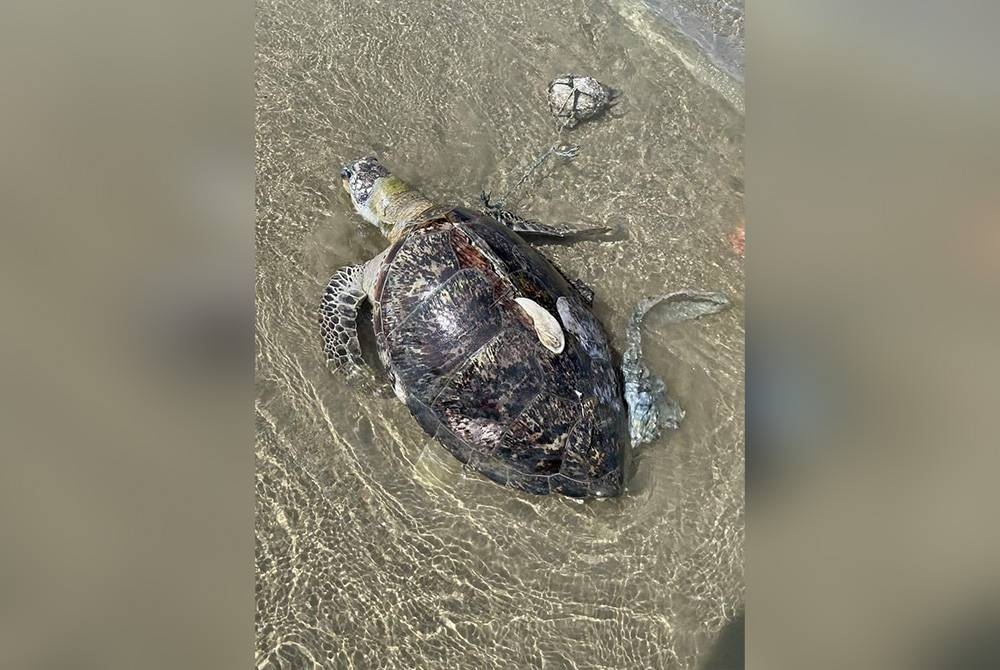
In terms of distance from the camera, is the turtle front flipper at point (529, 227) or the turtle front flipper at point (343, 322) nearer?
the turtle front flipper at point (343, 322)

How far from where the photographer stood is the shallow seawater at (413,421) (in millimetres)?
2014

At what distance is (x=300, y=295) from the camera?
2.11 meters

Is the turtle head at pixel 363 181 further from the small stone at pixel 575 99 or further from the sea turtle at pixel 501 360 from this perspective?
the small stone at pixel 575 99

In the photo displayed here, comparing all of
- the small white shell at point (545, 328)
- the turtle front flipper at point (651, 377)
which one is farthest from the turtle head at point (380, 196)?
the turtle front flipper at point (651, 377)

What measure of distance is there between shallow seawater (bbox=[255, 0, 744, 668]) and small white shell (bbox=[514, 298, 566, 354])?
1.67ft

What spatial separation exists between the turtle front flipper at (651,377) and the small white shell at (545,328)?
378 millimetres

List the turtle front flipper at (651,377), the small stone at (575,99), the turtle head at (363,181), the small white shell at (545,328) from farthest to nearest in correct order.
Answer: the small stone at (575,99), the turtle head at (363,181), the turtle front flipper at (651,377), the small white shell at (545,328)

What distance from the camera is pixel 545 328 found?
1.67 meters

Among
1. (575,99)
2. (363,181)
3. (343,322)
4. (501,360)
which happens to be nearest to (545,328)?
(501,360)

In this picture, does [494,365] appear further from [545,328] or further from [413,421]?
[413,421]

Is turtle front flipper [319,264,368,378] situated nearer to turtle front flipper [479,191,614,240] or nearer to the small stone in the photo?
turtle front flipper [479,191,614,240]

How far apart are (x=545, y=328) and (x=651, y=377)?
546 millimetres
